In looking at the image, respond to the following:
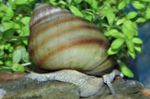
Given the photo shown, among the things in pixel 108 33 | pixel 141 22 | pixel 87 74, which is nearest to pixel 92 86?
pixel 87 74

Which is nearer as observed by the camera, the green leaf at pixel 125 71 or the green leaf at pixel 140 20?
the green leaf at pixel 125 71

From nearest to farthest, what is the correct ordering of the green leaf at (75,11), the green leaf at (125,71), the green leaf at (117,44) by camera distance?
the green leaf at (117,44), the green leaf at (125,71), the green leaf at (75,11)

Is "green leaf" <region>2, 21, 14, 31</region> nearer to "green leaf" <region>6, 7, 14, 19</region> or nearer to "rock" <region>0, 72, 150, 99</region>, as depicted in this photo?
"green leaf" <region>6, 7, 14, 19</region>

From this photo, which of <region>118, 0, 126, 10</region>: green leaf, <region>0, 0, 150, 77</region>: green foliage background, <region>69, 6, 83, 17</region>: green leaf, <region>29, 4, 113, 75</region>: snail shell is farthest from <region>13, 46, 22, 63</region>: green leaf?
<region>118, 0, 126, 10</region>: green leaf

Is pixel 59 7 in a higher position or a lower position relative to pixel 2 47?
higher

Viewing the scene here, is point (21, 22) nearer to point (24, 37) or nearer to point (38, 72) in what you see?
point (24, 37)

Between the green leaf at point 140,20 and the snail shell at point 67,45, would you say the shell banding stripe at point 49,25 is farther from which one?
the green leaf at point 140,20

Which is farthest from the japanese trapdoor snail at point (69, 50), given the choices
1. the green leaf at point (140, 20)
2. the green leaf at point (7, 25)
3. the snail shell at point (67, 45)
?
the green leaf at point (140, 20)
